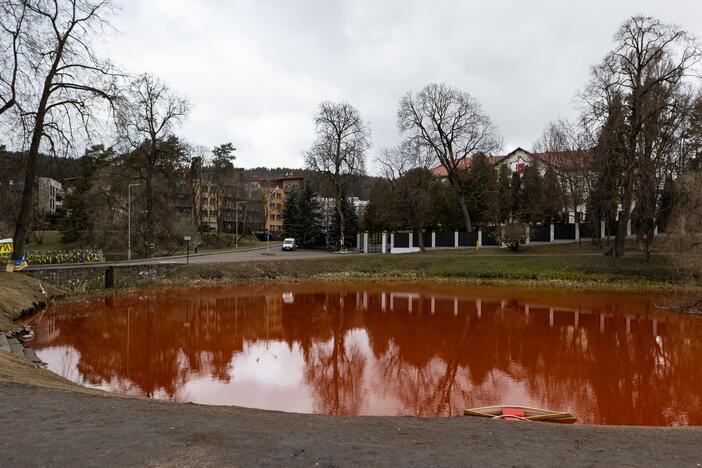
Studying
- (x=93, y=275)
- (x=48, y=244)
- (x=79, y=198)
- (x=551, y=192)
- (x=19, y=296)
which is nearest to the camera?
(x=19, y=296)

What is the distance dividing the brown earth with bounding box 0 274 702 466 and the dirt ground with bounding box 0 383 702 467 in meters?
0.01

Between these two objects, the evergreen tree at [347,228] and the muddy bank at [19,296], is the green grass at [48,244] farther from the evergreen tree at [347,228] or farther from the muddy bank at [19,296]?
the muddy bank at [19,296]

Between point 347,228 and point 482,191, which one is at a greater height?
point 482,191

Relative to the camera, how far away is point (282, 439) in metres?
5.09

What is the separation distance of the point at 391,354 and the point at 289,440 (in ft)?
28.4

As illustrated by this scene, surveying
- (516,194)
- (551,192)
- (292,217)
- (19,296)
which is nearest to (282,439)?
(19,296)

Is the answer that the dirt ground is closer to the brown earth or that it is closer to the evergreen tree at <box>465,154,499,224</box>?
the brown earth

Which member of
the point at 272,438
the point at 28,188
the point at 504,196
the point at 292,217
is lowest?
the point at 272,438

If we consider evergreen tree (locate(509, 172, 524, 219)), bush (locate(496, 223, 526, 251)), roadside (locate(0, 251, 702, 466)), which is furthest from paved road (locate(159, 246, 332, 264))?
roadside (locate(0, 251, 702, 466))

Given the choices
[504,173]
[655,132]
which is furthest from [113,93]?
[504,173]

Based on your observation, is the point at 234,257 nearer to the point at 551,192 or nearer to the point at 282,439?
the point at 551,192

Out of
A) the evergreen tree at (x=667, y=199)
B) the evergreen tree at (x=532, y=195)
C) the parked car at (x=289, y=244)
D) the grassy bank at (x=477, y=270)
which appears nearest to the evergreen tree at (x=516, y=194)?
the evergreen tree at (x=532, y=195)

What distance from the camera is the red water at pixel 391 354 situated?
368 inches

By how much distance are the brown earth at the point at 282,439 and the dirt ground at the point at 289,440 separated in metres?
0.01
